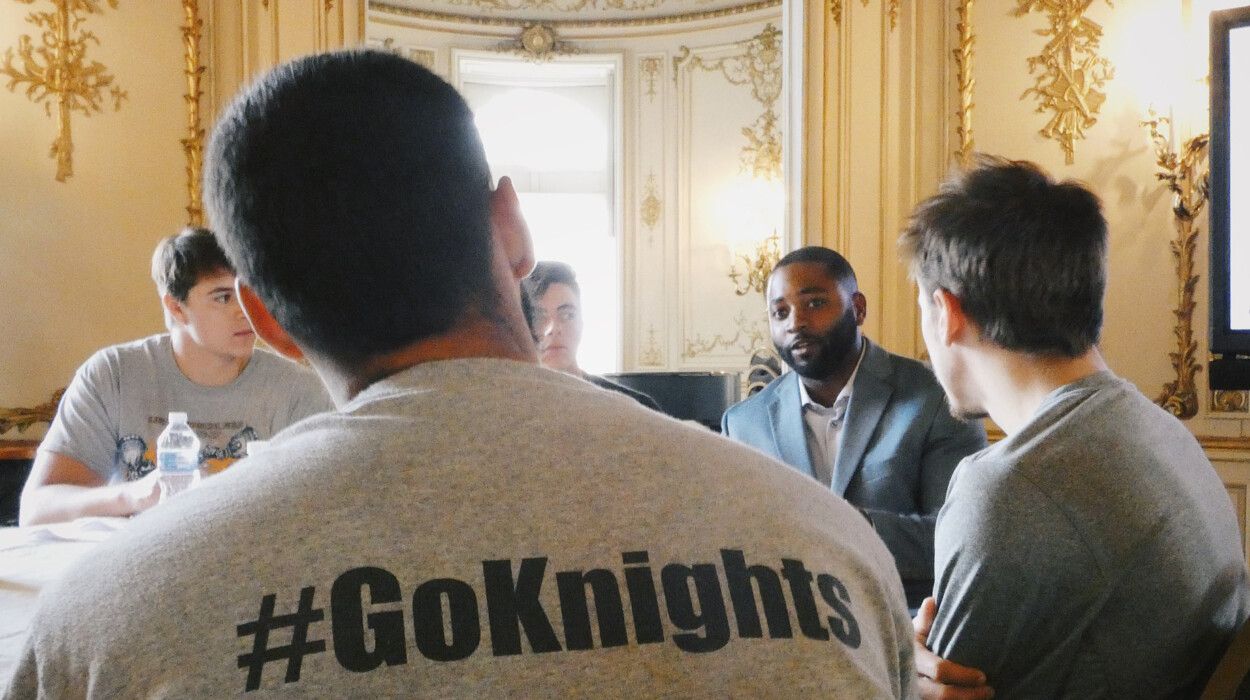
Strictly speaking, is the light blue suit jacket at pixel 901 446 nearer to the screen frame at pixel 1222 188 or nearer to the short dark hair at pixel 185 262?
the screen frame at pixel 1222 188

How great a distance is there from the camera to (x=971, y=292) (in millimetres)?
1336

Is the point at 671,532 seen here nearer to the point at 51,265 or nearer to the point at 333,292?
the point at 333,292

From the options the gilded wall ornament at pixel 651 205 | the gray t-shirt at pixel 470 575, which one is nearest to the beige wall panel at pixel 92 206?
the gray t-shirt at pixel 470 575

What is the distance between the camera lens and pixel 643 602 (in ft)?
1.96

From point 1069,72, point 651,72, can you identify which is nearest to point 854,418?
point 1069,72

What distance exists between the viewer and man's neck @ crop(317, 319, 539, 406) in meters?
0.71

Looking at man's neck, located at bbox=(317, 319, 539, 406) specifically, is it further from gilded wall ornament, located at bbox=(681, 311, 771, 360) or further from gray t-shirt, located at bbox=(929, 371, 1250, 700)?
gilded wall ornament, located at bbox=(681, 311, 771, 360)

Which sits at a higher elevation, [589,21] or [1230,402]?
[589,21]

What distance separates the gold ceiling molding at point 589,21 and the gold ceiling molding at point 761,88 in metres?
0.21

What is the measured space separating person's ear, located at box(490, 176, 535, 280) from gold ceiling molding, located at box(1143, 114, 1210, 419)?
392 centimetres

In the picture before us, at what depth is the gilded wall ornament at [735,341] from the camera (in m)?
7.52

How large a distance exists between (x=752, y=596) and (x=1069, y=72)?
13.7ft

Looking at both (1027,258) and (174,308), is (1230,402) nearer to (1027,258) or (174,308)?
(1027,258)

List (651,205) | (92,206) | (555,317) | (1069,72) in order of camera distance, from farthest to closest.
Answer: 1. (651,205)
2. (1069,72)
3. (92,206)
4. (555,317)
